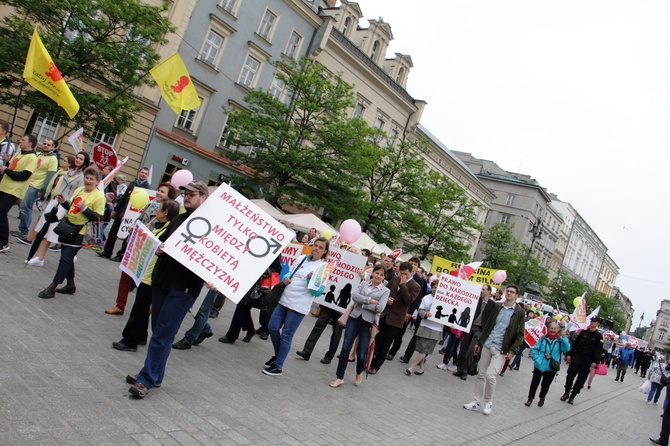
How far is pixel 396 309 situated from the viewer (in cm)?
894

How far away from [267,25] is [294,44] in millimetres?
2337

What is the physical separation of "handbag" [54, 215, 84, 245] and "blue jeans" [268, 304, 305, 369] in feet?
9.76

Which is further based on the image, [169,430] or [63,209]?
[63,209]

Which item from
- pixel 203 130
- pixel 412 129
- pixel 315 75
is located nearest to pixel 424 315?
pixel 315 75

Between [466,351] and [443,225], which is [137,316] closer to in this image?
[466,351]

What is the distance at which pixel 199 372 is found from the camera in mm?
→ 6012

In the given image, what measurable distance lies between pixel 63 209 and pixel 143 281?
275 cm

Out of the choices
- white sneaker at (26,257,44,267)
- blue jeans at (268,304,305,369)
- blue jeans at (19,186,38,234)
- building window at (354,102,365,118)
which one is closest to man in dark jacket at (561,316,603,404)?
blue jeans at (268,304,305,369)

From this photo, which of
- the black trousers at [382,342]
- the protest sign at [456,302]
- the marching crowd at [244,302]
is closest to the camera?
the marching crowd at [244,302]

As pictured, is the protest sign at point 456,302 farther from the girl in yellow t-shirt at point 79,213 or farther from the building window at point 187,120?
the building window at point 187,120

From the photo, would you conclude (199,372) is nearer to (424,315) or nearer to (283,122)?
(424,315)

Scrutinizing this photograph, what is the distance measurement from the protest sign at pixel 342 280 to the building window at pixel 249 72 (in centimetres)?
2377

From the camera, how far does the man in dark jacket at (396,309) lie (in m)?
8.65

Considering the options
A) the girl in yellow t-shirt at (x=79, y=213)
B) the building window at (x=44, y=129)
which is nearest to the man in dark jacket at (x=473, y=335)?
the girl in yellow t-shirt at (x=79, y=213)
